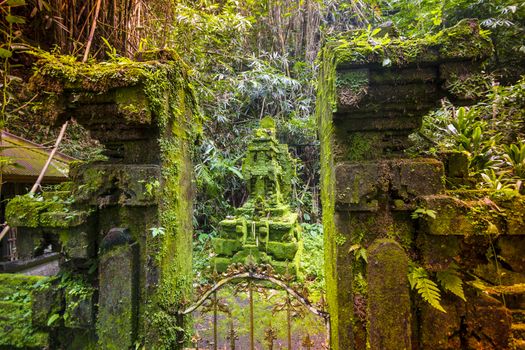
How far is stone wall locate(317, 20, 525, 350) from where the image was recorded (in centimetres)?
175

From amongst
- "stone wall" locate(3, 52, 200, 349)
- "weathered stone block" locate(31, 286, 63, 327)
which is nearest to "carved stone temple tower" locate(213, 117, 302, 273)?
"stone wall" locate(3, 52, 200, 349)

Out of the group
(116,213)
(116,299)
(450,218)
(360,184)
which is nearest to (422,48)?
(360,184)

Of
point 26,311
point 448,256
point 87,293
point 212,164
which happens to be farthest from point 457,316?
point 212,164

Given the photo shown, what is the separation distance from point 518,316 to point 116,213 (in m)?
3.37

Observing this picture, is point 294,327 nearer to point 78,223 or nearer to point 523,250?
point 523,250

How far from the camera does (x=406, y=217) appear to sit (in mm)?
1958

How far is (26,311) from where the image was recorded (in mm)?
2381

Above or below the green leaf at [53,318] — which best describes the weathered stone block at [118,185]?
above

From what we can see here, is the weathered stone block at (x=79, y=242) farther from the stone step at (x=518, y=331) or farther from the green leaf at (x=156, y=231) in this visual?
the stone step at (x=518, y=331)

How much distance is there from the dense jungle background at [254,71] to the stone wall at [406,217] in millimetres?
192

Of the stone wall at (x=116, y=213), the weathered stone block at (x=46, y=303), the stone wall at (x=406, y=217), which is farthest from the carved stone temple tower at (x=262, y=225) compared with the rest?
the stone wall at (x=406, y=217)

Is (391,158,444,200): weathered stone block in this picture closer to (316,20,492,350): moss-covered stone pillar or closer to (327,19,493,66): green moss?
(316,20,492,350): moss-covered stone pillar

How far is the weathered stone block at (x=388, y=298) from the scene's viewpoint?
172cm

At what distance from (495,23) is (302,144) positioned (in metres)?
6.72
